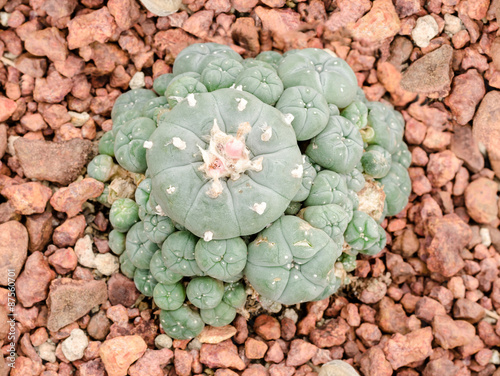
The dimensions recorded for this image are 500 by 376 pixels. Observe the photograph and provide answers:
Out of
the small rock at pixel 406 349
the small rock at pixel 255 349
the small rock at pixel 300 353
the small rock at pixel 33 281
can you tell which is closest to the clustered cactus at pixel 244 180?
the small rock at pixel 255 349

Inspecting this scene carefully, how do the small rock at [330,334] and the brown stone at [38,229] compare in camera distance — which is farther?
the small rock at [330,334]

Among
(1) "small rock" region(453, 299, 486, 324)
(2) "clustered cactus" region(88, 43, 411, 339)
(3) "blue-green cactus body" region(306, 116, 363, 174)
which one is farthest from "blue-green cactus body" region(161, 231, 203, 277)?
(1) "small rock" region(453, 299, 486, 324)

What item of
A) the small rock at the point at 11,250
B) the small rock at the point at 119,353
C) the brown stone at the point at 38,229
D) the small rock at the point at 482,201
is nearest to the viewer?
the small rock at the point at 119,353

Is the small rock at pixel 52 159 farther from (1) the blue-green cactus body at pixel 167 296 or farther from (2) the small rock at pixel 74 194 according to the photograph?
(1) the blue-green cactus body at pixel 167 296

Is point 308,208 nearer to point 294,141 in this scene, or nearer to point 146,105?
point 294,141

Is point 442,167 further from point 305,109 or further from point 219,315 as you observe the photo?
point 219,315

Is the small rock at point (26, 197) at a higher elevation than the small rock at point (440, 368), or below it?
higher

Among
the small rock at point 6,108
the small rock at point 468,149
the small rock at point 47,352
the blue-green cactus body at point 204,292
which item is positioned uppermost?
the small rock at point 6,108
